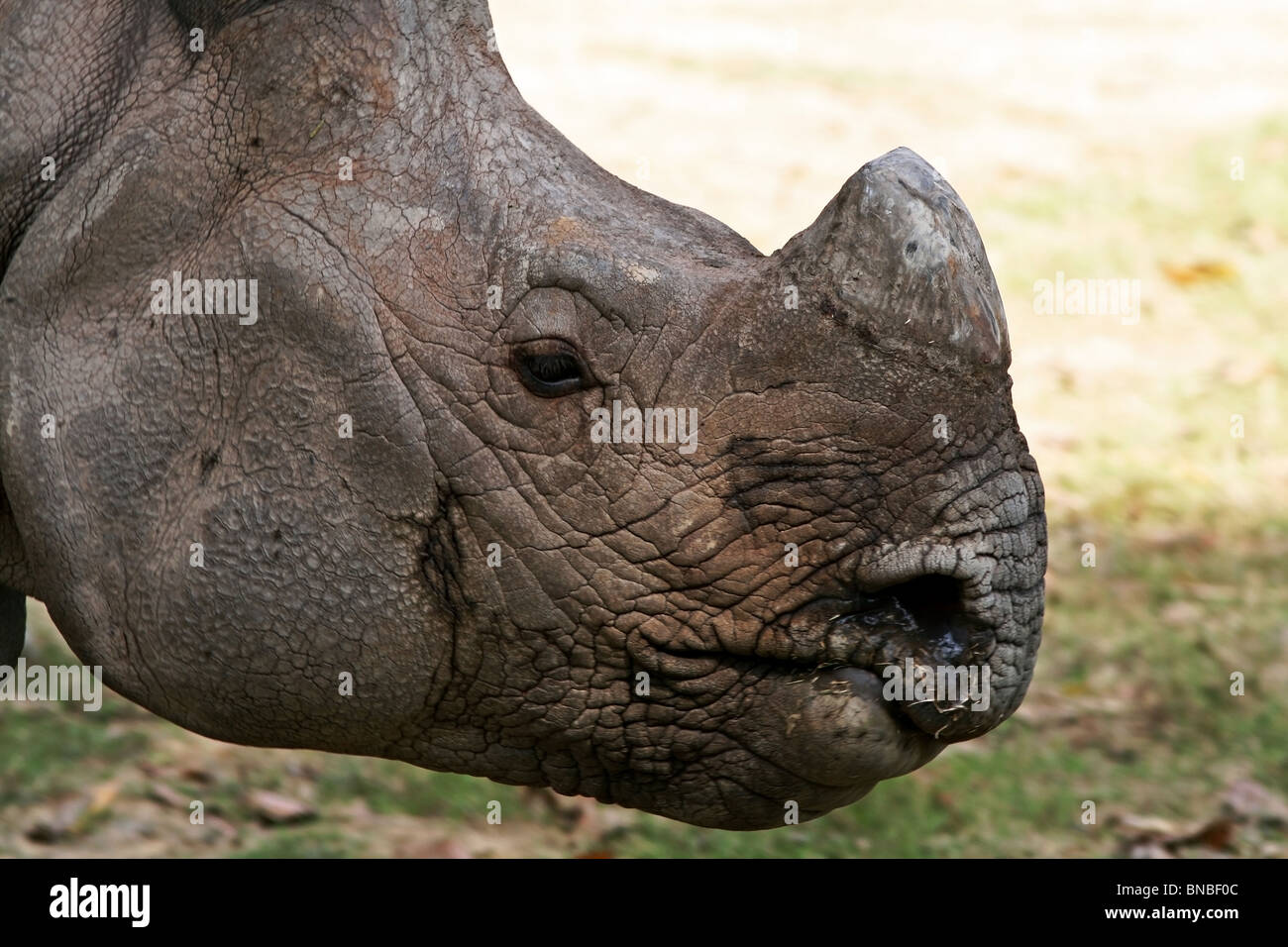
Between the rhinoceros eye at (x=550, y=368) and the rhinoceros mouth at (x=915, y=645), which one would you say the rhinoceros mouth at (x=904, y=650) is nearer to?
the rhinoceros mouth at (x=915, y=645)

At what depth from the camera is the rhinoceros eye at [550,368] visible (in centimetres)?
334

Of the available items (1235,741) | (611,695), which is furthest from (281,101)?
(1235,741)

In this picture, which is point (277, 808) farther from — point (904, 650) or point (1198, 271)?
point (1198, 271)

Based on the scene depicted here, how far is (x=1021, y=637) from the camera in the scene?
10.6 feet

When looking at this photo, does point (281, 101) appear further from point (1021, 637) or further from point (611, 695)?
point (1021, 637)

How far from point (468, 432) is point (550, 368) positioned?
0.20 m

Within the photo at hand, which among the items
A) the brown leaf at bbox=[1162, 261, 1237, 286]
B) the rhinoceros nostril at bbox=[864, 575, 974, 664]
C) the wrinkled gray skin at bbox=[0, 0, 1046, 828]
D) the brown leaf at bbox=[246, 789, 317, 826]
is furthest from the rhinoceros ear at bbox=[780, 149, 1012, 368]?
the brown leaf at bbox=[1162, 261, 1237, 286]

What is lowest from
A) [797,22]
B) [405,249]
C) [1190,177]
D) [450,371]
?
[450,371]

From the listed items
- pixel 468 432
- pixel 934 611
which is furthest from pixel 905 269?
pixel 468 432

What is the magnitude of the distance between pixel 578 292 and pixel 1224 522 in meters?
6.46

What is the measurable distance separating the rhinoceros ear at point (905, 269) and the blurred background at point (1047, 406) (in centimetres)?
233

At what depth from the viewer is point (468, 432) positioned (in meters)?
3.39

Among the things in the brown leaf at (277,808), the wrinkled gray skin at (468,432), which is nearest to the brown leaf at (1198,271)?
the brown leaf at (277,808)

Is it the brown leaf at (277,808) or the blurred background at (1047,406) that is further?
the blurred background at (1047,406)
